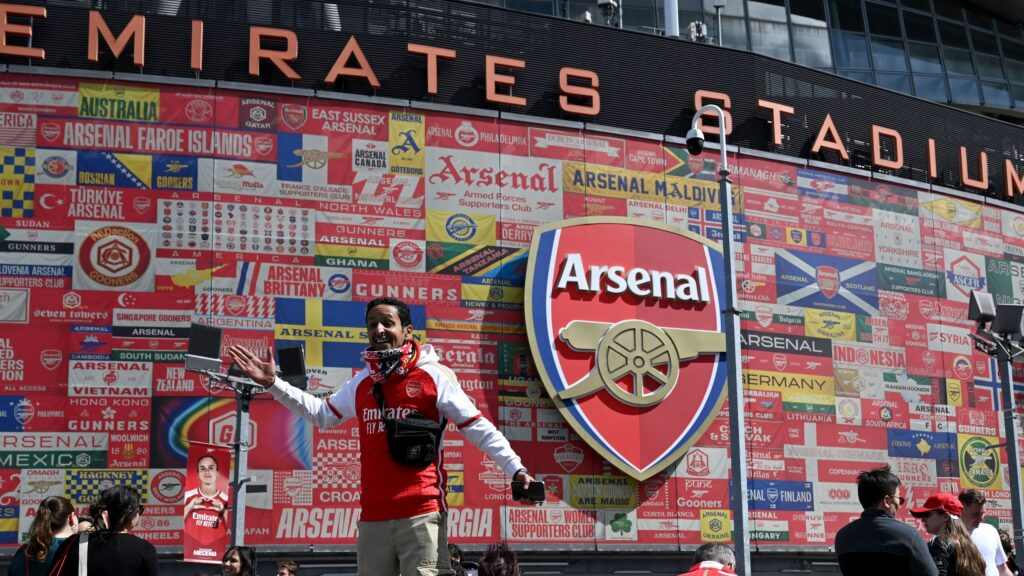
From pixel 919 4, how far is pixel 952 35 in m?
1.18

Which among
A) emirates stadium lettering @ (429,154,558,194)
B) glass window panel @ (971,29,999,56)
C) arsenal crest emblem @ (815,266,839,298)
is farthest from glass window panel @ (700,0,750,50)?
emirates stadium lettering @ (429,154,558,194)

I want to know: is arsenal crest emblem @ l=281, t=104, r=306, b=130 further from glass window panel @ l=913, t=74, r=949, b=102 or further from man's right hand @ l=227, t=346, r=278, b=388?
glass window panel @ l=913, t=74, r=949, b=102

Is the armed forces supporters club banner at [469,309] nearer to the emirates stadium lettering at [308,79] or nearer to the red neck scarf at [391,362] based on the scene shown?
the emirates stadium lettering at [308,79]

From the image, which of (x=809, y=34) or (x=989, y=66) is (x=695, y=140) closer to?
(x=809, y=34)

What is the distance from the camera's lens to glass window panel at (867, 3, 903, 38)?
32.1 metres

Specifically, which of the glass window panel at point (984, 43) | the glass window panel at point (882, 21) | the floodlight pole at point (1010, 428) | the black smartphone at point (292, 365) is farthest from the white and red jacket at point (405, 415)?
the glass window panel at point (984, 43)

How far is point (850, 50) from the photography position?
31.5 m

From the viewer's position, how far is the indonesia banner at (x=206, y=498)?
54.0 feet

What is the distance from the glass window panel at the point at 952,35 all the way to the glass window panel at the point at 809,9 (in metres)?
3.74

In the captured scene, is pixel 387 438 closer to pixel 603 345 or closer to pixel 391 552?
pixel 391 552

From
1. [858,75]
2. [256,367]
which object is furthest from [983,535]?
[858,75]

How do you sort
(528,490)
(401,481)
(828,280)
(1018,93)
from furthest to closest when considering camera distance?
(1018,93) → (828,280) → (401,481) → (528,490)

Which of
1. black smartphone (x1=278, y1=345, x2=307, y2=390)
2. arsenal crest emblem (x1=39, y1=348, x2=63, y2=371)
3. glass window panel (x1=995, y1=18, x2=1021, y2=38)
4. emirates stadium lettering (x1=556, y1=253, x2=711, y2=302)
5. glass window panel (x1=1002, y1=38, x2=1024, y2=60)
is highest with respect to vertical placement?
glass window panel (x1=995, y1=18, x2=1021, y2=38)

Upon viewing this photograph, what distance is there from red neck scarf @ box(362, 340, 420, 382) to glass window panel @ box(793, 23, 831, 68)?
2596 centimetres
